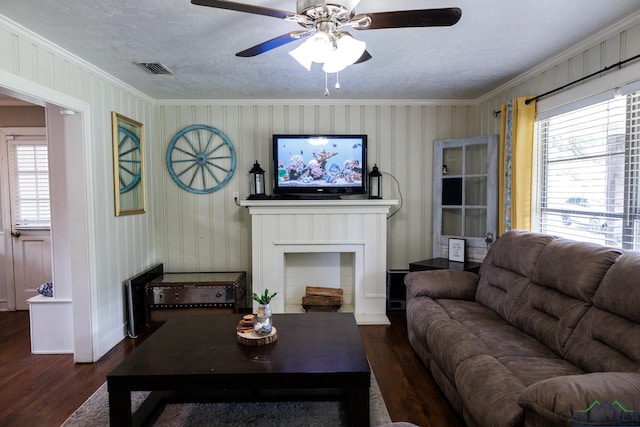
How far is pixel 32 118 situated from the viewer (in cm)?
414

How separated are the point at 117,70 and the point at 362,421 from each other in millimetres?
3265

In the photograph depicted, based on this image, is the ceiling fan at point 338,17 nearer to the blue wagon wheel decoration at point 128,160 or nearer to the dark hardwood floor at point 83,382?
the dark hardwood floor at point 83,382

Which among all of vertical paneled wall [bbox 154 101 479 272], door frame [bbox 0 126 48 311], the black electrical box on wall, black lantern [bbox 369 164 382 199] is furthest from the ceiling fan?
door frame [bbox 0 126 48 311]

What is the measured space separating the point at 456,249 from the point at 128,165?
351cm

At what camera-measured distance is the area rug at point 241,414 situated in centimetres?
214

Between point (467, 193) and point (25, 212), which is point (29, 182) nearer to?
point (25, 212)

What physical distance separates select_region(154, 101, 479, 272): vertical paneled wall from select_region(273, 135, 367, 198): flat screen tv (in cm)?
26

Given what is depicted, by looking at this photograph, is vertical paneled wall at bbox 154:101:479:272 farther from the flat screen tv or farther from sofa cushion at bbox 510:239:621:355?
sofa cushion at bbox 510:239:621:355

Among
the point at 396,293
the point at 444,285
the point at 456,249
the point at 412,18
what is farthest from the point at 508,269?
the point at 412,18

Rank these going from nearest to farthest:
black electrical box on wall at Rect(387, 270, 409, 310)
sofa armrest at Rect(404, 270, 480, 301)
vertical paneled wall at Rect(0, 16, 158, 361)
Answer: vertical paneled wall at Rect(0, 16, 158, 361) < sofa armrest at Rect(404, 270, 480, 301) < black electrical box on wall at Rect(387, 270, 409, 310)

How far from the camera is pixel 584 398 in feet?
4.08

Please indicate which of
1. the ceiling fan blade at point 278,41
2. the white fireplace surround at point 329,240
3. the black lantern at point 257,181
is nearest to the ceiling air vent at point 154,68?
the black lantern at point 257,181

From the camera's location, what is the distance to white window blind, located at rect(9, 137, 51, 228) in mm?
4148

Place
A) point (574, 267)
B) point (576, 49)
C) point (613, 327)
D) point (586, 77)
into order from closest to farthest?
point (613, 327), point (574, 267), point (586, 77), point (576, 49)
